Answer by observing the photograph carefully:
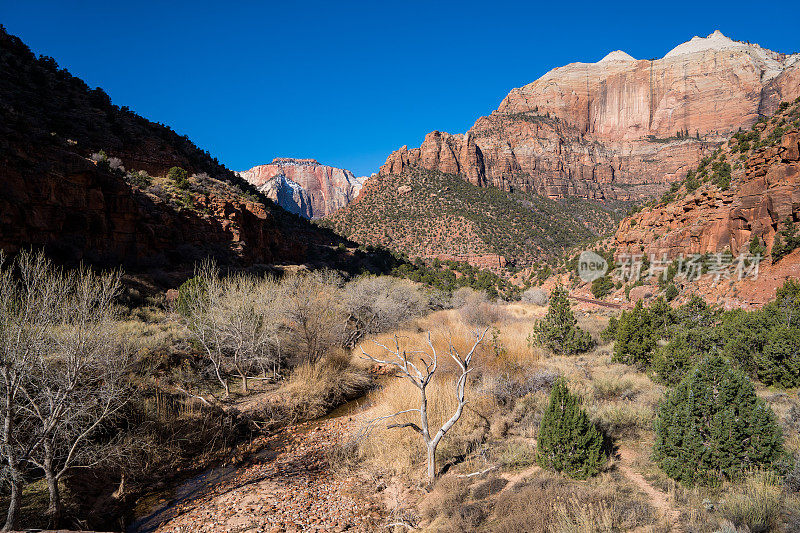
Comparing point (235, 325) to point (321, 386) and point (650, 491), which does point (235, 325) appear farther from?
point (650, 491)

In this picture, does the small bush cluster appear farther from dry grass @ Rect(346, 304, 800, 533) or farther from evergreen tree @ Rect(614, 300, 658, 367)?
dry grass @ Rect(346, 304, 800, 533)

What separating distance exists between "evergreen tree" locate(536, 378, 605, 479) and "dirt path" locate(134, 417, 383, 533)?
131 inches

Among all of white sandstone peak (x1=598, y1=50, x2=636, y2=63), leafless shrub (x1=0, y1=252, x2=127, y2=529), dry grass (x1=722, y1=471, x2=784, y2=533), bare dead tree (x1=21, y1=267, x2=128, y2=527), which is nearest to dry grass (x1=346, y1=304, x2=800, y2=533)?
dry grass (x1=722, y1=471, x2=784, y2=533)

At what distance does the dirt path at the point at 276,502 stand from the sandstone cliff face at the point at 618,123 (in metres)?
76.0

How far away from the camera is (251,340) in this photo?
1273 cm

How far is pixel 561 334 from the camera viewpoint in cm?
1345

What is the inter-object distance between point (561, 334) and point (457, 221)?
169ft

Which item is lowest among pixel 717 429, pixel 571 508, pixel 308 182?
pixel 571 508

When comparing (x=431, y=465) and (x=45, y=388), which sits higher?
(x=45, y=388)

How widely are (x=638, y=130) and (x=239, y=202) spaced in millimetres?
140005

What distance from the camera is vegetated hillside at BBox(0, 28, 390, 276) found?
15609 millimetres

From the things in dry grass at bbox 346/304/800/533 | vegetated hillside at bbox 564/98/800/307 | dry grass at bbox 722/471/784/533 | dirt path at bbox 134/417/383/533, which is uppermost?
vegetated hillside at bbox 564/98/800/307

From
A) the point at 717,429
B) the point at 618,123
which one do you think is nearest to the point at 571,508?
the point at 717,429

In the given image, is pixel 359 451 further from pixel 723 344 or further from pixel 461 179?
pixel 461 179
